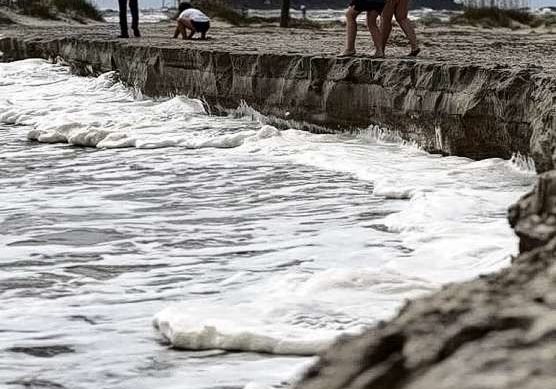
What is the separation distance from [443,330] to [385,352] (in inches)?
3.4

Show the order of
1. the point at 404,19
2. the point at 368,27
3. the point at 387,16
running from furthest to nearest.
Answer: the point at 404,19 → the point at 368,27 → the point at 387,16

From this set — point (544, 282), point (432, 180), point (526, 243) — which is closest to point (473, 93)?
point (432, 180)

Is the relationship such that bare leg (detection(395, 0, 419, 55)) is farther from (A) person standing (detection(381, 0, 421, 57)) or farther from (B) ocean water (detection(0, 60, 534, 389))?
(B) ocean water (detection(0, 60, 534, 389))

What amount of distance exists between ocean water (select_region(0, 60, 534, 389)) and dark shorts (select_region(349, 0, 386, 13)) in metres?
1.06

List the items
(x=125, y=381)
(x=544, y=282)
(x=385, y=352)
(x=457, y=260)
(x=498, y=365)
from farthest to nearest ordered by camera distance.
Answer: (x=457, y=260) < (x=125, y=381) < (x=544, y=282) < (x=385, y=352) < (x=498, y=365)

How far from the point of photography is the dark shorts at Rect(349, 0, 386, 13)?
30.2 feet

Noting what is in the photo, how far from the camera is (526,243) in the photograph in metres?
2.12

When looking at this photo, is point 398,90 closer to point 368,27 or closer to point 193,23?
point 368,27

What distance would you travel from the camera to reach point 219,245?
5043mm

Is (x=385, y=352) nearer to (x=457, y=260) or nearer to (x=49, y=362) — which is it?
(x=49, y=362)

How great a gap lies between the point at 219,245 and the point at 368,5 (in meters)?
4.71

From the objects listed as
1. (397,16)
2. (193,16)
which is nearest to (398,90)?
(397,16)

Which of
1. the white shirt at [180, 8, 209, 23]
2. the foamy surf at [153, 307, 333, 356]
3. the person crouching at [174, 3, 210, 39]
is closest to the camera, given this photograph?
the foamy surf at [153, 307, 333, 356]

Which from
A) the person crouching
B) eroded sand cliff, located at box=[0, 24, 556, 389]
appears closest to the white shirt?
the person crouching
